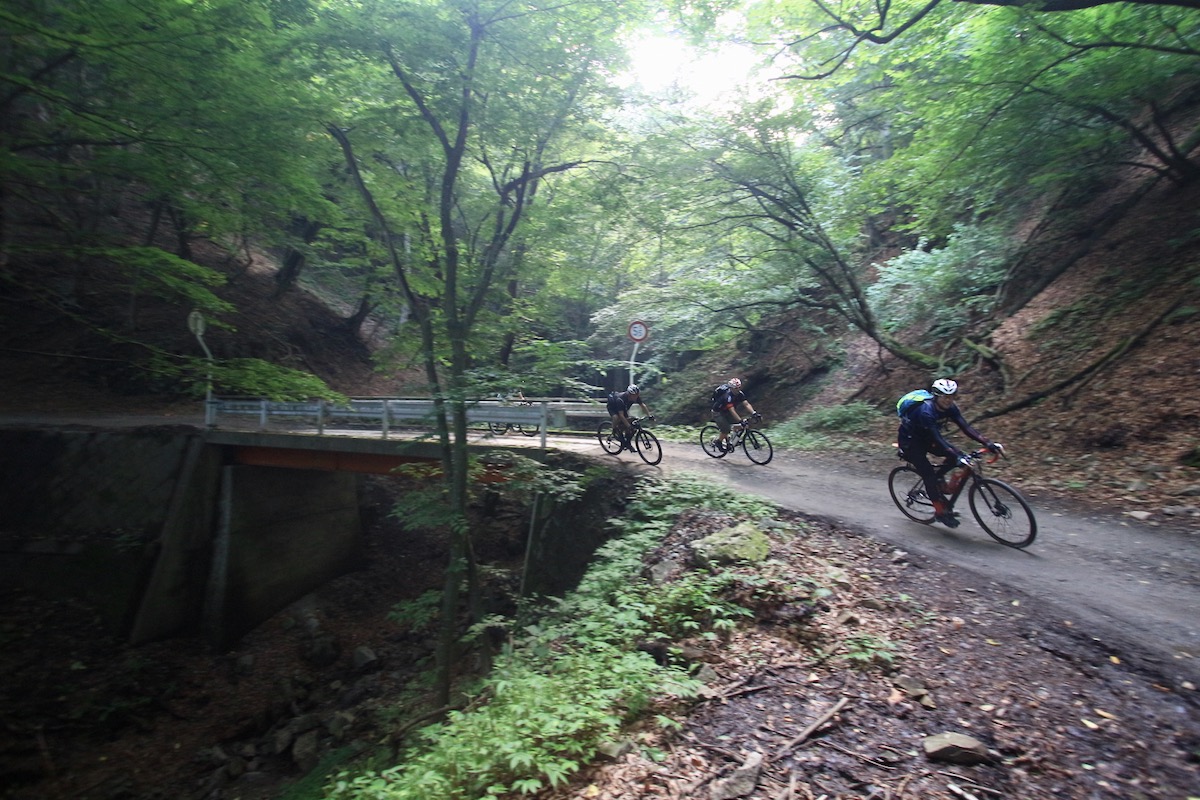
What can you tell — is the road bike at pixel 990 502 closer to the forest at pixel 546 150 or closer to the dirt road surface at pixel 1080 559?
the dirt road surface at pixel 1080 559

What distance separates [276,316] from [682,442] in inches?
730

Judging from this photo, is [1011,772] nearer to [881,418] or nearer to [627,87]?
[627,87]

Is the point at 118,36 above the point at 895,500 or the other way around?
above

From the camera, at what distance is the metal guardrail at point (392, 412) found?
10.3 metres

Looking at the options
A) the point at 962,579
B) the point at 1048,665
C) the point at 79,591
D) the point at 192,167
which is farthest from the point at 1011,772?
the point at 79,591

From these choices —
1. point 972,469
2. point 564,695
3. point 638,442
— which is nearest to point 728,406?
point 638,442

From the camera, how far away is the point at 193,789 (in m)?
7.89

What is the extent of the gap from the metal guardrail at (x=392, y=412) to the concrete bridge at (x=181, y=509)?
0.15 feet

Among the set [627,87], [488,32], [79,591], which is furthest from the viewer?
[79,591]

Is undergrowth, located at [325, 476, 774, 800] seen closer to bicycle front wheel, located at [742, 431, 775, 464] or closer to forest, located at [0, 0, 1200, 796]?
forest, located at [0, 0, 1200, 796]

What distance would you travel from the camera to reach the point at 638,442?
11.0 m

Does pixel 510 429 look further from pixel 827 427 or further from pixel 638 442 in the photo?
pixel 827 427

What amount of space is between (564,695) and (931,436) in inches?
193

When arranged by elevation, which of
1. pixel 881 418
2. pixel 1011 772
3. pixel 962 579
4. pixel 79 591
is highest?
pixel 881 418
